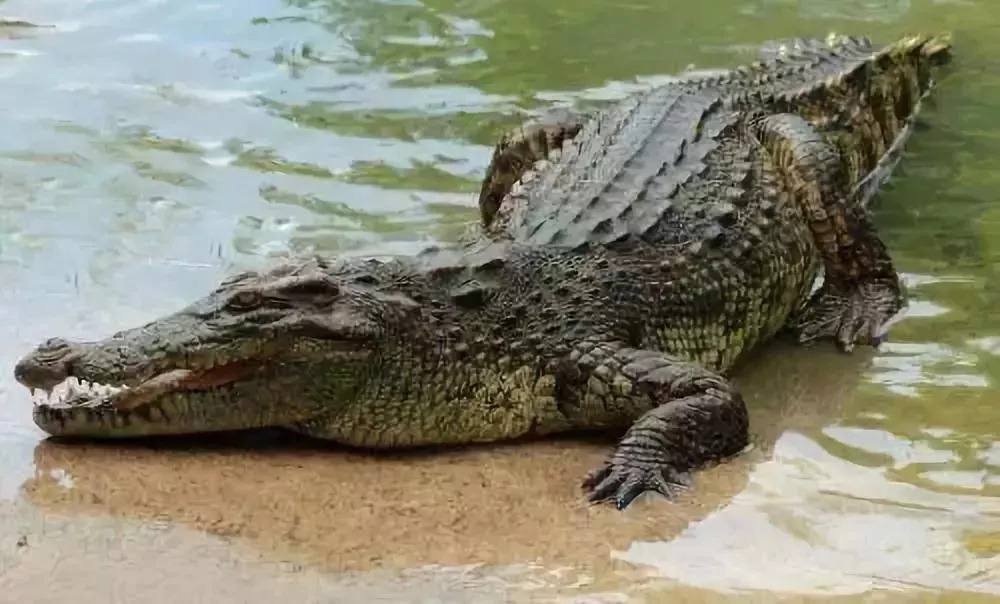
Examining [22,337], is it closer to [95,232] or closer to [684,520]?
[95,232]

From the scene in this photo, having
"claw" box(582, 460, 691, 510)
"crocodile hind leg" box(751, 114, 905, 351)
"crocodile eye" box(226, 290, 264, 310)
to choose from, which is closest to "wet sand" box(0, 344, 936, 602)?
"claw" box(582, 460, 691, 510)

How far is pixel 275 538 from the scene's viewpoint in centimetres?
333

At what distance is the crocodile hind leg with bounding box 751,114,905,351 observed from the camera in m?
4.96

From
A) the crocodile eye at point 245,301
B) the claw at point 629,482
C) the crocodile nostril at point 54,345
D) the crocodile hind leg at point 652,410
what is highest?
the crocodile eye at point 245,301

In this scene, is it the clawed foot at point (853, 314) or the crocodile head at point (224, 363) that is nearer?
the crocodile head at point (224, 363)

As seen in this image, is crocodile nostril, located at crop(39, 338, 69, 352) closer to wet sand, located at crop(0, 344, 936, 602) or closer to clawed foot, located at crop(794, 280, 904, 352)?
wet sand, located at crop(0, 344, 936, 602)

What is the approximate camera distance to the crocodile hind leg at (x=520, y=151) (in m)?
5.69

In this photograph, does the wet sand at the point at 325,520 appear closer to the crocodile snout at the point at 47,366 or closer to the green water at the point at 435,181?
the green water at the point at 435,181

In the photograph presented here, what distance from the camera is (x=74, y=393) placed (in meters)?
3.91

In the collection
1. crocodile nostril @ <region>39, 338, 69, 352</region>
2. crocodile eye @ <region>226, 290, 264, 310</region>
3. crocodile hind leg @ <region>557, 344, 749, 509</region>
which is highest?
crocodile eye @ <region>226, 290, 264, 310</region>

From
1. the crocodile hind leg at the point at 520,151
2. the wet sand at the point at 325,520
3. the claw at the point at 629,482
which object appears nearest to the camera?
the wet sand at the point at 325,520

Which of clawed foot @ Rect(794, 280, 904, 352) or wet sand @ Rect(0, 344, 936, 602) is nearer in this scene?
wet sand @ Rect(0, 344, 936, 602)

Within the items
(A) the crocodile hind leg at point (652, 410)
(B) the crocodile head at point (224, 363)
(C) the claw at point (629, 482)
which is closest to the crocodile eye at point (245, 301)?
(B) the crocodile head at point (224, 363)

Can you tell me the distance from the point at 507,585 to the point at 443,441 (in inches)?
37.6
